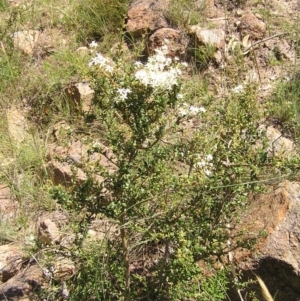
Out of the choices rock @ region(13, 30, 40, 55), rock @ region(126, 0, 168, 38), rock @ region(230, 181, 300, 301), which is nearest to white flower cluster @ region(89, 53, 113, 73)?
rock @ region(230, 181, 300, 301)

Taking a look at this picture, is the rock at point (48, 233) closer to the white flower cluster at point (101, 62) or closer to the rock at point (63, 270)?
the rock at point (63, 270)

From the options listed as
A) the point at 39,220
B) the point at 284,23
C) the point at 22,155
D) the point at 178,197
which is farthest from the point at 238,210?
the point at 284,23

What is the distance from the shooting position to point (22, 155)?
3.76m

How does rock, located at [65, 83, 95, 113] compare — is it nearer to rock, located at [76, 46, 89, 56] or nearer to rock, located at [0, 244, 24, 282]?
rock, located at [76, 46, 89, 56]

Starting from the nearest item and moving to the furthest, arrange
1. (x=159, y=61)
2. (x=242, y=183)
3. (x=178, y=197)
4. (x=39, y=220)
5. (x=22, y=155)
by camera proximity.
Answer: (x=159, y=61)
(x=242, y=183)
(x=178, y=197)
(x=39, y=220)
(x=22, y=155)

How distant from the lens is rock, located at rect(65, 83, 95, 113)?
157 inches

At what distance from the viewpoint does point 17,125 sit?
4098 mm

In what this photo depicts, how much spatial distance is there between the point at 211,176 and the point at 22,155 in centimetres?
178

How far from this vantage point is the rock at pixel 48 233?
3150 millimetres

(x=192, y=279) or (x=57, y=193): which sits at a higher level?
(x=57, y=193)

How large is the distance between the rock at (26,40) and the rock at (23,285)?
2.26 meters

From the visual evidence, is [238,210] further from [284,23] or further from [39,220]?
[284,23]

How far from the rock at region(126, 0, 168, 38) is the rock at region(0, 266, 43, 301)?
7.25 ft

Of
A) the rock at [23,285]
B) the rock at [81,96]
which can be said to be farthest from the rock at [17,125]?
the rock at [23,285]
